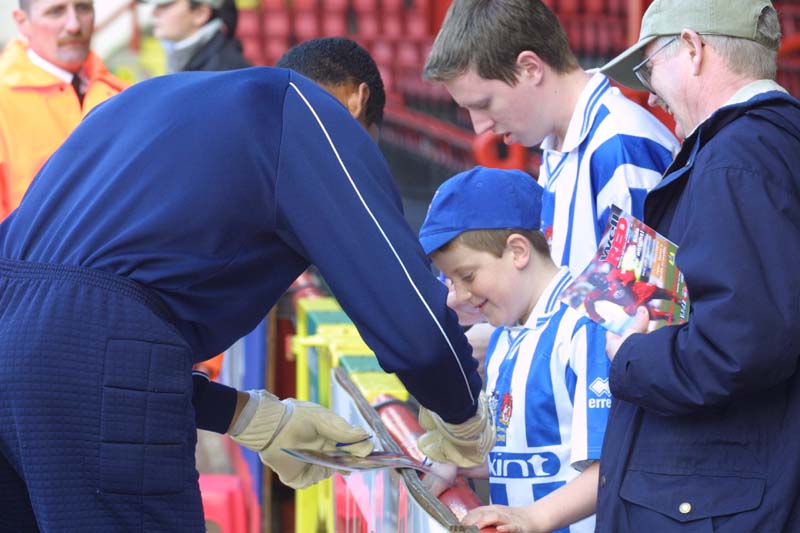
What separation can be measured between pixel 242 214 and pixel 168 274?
0.13 m

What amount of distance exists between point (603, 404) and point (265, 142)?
671 mm

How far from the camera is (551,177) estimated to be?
8.52 feet

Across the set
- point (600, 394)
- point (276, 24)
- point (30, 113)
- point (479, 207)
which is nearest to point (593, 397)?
point (600, 394)

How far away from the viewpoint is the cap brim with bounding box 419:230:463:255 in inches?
89.7

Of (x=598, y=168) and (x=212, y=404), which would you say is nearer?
(x=212, y=404)

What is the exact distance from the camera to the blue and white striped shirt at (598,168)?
7.68ft

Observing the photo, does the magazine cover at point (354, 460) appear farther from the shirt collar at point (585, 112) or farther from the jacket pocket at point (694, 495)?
the shirt collar at point (585, 112)

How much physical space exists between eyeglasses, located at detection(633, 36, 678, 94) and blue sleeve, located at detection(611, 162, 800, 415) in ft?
0.89

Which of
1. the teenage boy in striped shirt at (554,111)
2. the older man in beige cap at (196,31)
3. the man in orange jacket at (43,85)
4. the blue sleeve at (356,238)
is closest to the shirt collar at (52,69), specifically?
the man in orange jacket at (43,85)

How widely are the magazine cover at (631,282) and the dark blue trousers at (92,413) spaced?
22.9 inches

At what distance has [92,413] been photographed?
63.2 inches

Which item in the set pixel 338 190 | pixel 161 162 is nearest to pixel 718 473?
pixel 338 190

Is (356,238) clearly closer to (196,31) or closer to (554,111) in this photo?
(554,111)

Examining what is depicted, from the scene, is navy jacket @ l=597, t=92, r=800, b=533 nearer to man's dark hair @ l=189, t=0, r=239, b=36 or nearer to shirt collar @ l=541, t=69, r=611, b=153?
shirt collar @ l=541, t=69, r=611, b=153
